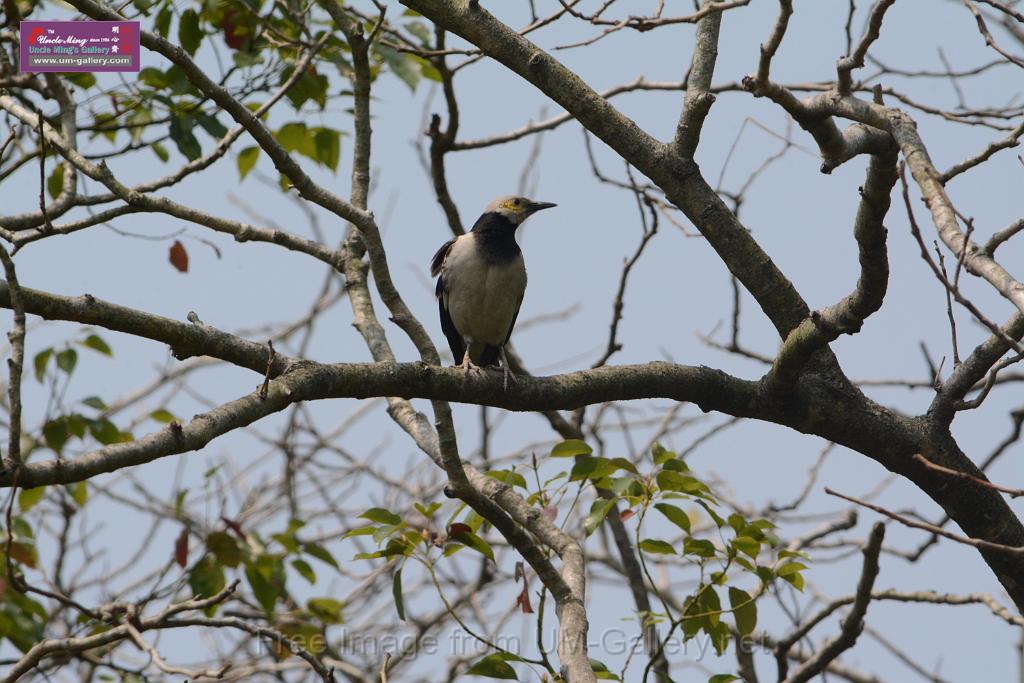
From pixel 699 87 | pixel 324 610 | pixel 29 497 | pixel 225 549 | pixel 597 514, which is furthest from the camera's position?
pixel 324 610

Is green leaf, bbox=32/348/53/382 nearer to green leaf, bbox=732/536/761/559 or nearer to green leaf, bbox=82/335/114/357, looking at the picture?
green leaf, bbox=82/335/114/357

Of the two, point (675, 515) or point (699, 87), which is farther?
point (699, 87)

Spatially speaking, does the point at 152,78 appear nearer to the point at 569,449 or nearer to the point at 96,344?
the point at 96,344

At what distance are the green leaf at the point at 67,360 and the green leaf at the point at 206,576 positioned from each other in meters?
1.21

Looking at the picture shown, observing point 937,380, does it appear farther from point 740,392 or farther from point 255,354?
point 255,354

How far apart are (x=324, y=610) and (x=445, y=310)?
187cm

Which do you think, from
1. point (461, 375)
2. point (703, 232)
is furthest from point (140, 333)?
point (703, 232)

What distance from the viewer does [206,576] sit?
560 cm

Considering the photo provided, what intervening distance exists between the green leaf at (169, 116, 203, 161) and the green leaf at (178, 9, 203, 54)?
0.33 metres

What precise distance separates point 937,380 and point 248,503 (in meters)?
6.77

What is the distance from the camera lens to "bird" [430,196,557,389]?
5.94m

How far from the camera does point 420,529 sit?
3861 millimetres

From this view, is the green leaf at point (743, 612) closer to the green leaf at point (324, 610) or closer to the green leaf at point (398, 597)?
the green leaf at point (398, 597)

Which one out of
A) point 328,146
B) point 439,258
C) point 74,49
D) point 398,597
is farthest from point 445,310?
point 398,597
